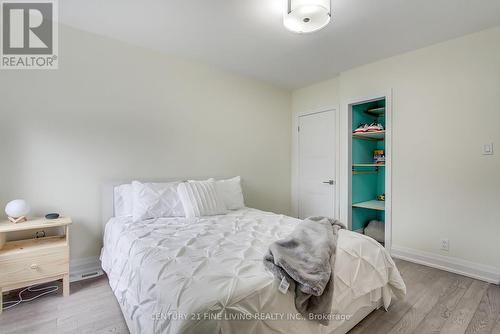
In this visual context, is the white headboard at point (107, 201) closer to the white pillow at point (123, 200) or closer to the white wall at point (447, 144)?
the white pillow at point (123, 200)

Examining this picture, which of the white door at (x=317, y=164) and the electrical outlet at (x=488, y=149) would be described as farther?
the white door at (x=317, y=164)

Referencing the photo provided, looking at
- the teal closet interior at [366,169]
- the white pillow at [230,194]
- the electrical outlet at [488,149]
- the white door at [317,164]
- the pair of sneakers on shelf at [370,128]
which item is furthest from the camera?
the white door at [317,164]

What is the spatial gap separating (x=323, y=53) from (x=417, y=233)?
2.36m

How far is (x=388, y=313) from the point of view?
1.80 meters

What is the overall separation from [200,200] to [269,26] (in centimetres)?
185

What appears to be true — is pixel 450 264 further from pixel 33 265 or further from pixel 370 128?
pixel 33 265

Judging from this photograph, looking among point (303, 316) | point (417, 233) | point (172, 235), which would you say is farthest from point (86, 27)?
point (417, 233)

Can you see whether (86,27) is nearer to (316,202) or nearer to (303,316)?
(303,316)

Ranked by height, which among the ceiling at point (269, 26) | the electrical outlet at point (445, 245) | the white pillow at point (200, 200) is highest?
the ceiling at point (269, 26)

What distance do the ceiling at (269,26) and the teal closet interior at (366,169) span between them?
2.91 feet

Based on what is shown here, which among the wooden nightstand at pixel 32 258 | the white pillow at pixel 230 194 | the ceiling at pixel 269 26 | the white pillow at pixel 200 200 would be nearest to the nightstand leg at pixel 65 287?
the wooden nightstand at pixel 32 258

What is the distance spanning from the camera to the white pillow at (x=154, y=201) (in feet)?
7.68

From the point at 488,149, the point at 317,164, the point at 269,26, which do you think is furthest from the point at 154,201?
the point at 488,149

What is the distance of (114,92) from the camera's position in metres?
2.58
